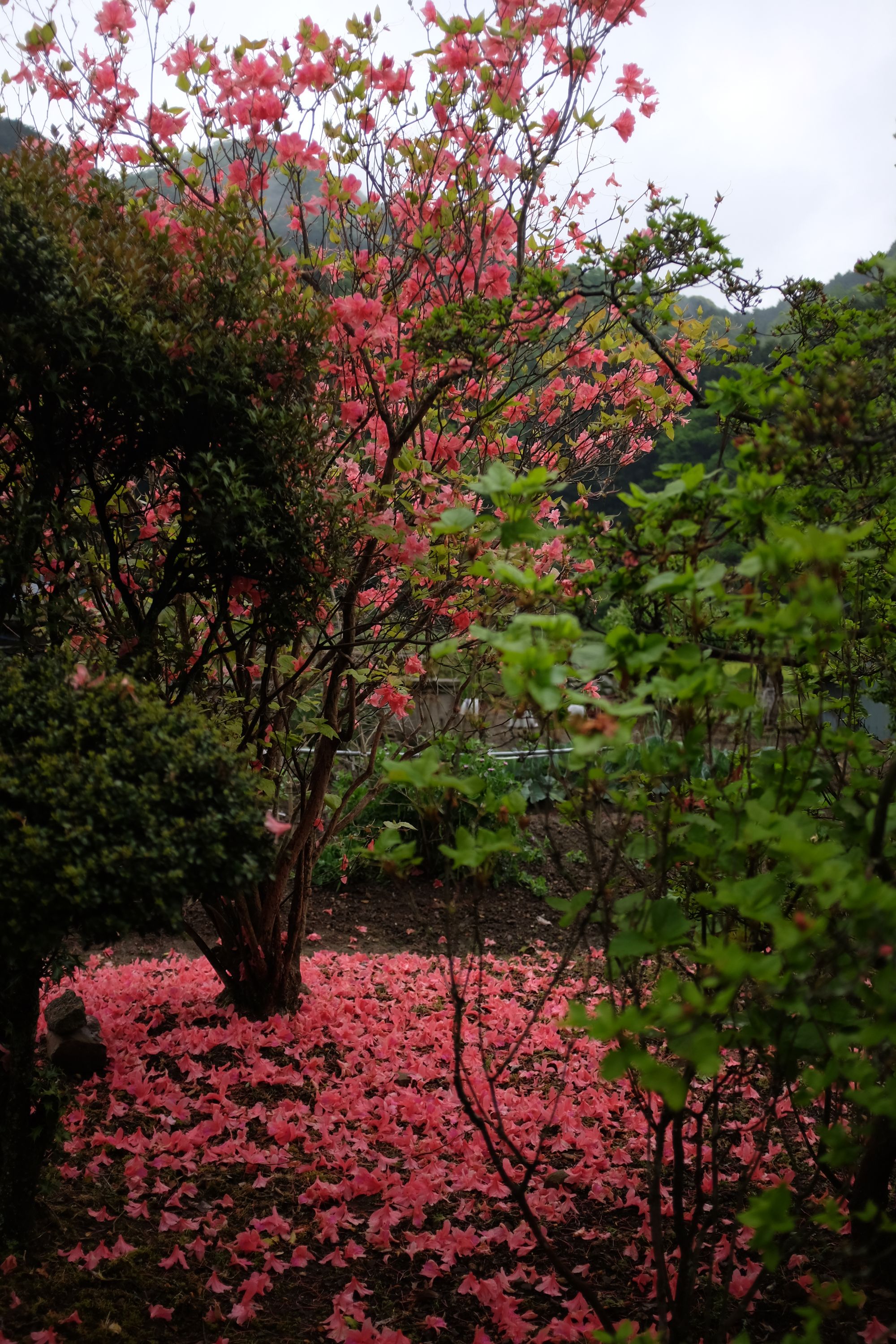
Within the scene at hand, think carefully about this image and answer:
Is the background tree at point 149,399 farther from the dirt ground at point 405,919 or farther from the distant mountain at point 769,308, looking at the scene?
the dirt ground at point 405,919

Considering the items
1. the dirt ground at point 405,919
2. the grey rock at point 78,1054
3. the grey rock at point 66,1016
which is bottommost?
the dirt ground at point 405,919

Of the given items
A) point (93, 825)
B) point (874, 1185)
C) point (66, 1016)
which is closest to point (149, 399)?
point (93, 825)

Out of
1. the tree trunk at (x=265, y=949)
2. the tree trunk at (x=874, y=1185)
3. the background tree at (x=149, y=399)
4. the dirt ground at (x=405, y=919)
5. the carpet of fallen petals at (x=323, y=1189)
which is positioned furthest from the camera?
the dirt ground at (x=405, y=919)

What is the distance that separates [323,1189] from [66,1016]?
4.54 ft

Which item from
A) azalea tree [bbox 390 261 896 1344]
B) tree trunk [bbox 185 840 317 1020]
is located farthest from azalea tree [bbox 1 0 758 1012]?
azalea tree [bbox 390 261 896 1344]

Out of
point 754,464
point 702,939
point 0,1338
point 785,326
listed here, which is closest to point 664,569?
point 754,464

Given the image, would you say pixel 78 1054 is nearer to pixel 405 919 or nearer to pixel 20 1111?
pixel 20 1111

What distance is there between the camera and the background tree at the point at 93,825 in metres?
1.81

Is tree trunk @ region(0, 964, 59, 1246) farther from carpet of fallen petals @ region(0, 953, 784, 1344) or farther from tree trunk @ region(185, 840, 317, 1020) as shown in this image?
tree trunk @ region(185, 840, 317, 1020)

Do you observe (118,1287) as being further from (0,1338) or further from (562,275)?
(562,275)

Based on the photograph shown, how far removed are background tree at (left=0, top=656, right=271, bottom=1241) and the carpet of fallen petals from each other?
1.56 ft

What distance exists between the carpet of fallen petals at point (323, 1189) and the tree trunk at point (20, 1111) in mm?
161

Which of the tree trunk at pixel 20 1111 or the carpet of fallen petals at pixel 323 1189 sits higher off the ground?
the tree trunk at pixel 20 1111

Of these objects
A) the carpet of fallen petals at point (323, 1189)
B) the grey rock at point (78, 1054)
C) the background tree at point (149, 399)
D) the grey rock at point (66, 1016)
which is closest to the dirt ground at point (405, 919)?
the carpet of fallen petals at point (323, 1189)
